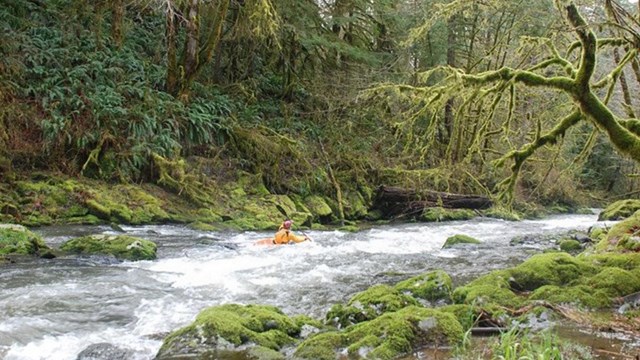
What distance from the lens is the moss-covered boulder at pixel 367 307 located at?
19.4 ft

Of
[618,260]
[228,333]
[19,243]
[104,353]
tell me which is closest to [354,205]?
[19,243]

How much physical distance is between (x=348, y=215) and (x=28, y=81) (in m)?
9.39

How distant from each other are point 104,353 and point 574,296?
4893 mm

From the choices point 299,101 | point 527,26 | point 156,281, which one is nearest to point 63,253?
point 156,281

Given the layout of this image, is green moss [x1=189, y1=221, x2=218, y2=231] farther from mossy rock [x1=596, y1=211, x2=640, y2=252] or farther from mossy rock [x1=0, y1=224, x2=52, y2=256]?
mossy rock [x1=596, y1=211, x2=640, y2=252]

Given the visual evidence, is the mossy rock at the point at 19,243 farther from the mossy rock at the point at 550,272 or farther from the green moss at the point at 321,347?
the mossy rock at the point at 550,272

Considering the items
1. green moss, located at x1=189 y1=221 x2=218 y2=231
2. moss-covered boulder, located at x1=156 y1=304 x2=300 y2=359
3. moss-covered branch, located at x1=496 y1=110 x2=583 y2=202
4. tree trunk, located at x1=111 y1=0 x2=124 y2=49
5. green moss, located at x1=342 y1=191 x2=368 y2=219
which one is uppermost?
tree trunk, located at x1=111 y1=0 x2=124 y2=49

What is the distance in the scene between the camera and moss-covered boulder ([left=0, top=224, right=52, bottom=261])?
8.79 metres

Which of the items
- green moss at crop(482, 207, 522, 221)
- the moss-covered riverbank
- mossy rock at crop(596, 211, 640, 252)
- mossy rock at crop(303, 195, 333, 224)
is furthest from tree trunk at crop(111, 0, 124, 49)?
mossy rock at crop(596, 211, 640, 252)

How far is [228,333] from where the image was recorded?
5199mm

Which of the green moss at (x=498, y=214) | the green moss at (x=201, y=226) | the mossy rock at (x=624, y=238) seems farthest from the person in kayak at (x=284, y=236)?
the green moss at (x=498, y=214)

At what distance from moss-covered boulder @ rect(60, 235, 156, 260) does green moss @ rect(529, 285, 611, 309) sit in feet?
19.8

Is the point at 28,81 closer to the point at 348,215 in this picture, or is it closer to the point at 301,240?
the point at 301,240

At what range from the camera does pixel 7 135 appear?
12.7m
